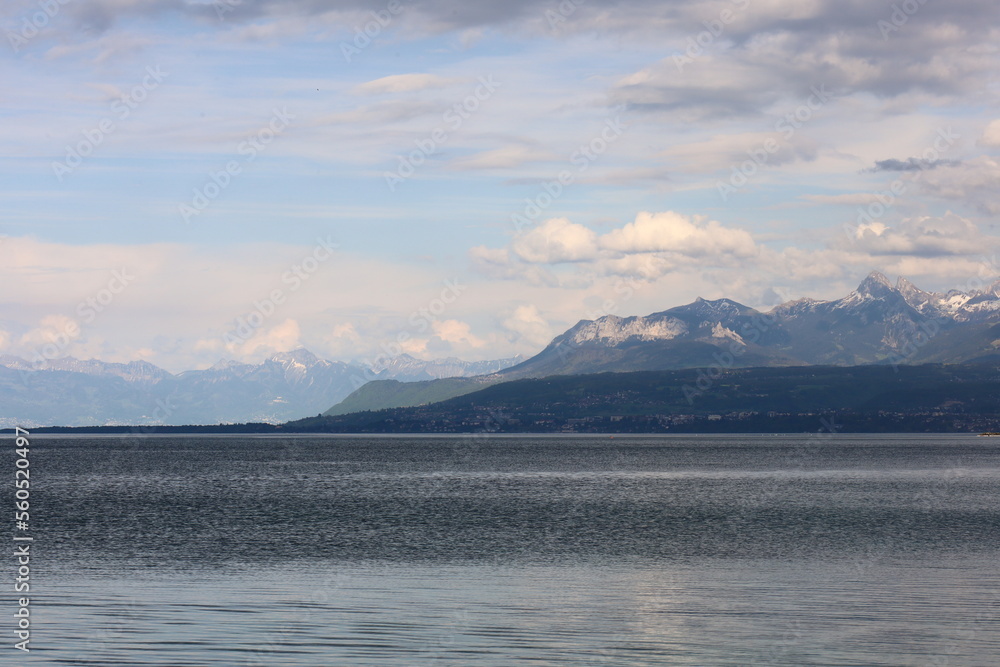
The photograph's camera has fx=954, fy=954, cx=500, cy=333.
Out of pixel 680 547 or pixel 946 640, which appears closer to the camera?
pixel 946 640

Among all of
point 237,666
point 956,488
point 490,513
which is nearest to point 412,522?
point 490,513

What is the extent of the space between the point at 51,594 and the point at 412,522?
49.7 m

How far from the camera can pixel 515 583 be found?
2493 inches

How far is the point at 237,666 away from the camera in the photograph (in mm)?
41438

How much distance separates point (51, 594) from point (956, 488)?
143m

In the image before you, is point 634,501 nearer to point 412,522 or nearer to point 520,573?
point 412,522

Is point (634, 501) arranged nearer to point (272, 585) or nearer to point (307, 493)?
point (307, 493)

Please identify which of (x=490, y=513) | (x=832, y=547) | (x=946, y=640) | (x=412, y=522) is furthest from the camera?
(x=490, y=513)

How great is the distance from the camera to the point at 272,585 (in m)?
62.4

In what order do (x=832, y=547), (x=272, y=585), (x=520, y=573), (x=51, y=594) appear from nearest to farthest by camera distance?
(x=51, y=594) < (x=272, y=585) < (x=520, y=573) < (x=832, y=547)

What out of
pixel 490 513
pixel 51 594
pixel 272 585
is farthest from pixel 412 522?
pixel 51 594

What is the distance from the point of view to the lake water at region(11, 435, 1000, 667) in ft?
147

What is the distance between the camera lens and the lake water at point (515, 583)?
44.8m

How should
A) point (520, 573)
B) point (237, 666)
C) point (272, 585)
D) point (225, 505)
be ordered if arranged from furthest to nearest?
1. point (225, 505)
2. point (520, 573)
3. point (272, 585)
4. point (237, 666)
